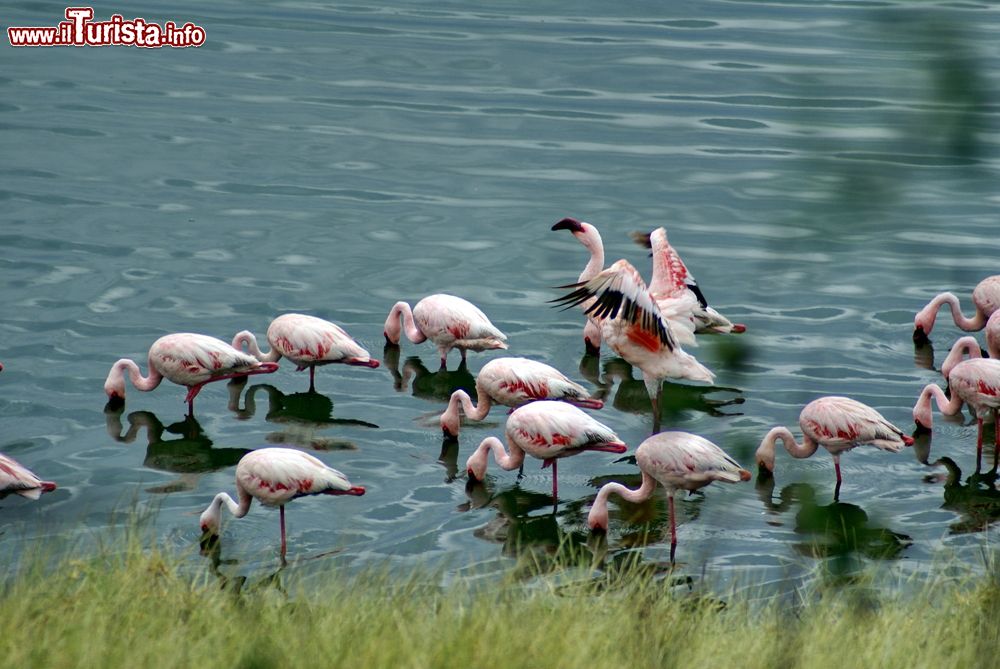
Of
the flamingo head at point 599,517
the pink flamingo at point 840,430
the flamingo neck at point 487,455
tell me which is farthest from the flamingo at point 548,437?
the pink flamingo at point 840,430

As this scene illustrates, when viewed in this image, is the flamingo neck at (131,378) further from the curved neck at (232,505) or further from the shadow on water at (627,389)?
the shadow on water at (627,389)

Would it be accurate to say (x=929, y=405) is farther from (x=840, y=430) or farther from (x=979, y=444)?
(x=840, y=430)

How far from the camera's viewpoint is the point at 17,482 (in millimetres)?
7078

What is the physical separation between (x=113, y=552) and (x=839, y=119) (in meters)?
3.93

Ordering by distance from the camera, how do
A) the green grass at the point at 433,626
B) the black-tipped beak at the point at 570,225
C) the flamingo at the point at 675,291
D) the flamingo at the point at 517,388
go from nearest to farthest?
the green grass at the point at 433,626, the flamingo at the point at 517,388, the flamingo at the point at 675,291, the black-tipped beak at the point at 570,225

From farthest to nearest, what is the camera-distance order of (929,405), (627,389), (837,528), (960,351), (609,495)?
(627,389)
(960,351)
(929,405)
(609,495)
(837,528)

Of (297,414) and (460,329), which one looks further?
(460,329)

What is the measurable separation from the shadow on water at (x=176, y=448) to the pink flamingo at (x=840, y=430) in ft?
10.4

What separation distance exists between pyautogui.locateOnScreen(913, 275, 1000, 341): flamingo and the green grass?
521cm

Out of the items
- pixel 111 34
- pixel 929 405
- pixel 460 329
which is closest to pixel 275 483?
pixel 460 329

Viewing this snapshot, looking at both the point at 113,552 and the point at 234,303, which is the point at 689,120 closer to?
the point at 234,303

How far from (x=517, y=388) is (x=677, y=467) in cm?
154

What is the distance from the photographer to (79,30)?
58.5 feet

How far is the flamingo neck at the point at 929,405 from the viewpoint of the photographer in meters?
8.56
